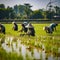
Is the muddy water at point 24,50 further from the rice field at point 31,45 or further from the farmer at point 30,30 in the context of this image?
the farmer at point 30,30

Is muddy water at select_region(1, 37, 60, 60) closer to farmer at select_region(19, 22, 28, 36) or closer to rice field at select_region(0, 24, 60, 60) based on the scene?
rice field at select_region(0, 24, 60, 60)

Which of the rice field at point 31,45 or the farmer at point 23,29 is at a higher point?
the farmer at point 23,29

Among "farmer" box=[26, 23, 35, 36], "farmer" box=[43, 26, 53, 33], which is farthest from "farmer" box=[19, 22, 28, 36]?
"farmer" box=[43, 26, 53, 33]

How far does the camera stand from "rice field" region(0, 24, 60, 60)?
196 inches

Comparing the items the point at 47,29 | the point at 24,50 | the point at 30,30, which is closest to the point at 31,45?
the point at 24,50

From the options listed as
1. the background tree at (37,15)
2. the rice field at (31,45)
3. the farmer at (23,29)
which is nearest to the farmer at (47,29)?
the rice field at (31,45)

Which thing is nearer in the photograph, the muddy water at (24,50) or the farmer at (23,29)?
the muddy water at (24,50)

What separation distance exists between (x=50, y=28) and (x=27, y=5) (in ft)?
2.12

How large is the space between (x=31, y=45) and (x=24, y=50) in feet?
0.55

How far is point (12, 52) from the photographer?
5.09 m

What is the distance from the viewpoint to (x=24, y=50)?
5.12 metres

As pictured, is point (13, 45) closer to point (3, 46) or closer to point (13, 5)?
point (3, 46)

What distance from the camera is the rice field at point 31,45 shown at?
4.98m

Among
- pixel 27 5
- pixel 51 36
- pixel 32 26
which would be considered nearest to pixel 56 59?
pixel 51 36
